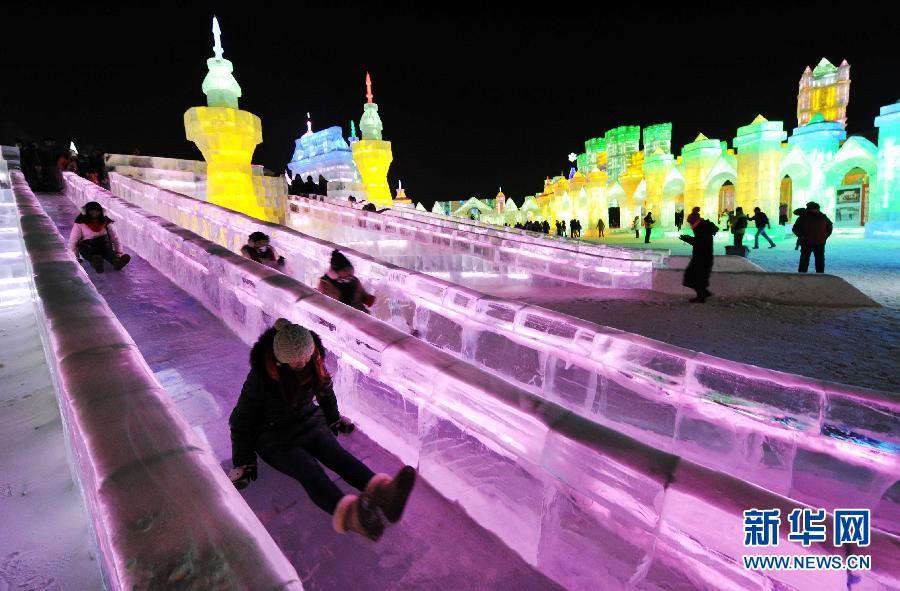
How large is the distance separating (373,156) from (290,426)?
64.8ft

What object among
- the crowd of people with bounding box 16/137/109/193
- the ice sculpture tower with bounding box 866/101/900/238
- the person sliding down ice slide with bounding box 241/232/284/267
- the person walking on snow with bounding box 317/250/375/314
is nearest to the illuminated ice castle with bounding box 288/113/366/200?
the crowd of people with bounding box 16/137/109/193

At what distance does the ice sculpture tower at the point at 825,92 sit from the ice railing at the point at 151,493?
3390 centimetres

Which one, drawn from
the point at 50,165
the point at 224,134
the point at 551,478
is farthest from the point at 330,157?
the point at 551,478

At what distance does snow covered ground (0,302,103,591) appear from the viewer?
176 cm

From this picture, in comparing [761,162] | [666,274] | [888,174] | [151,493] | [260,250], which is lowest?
[151,493]

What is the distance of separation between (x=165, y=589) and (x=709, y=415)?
2.93 metres

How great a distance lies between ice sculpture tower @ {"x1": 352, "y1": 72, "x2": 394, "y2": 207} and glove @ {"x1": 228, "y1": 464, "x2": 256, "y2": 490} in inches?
750

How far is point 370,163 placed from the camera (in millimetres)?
20688

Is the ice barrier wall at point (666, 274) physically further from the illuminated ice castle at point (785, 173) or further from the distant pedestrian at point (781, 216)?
→ the distant pedestrian at point (781, 216)

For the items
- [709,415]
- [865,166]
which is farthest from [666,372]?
[865,166]

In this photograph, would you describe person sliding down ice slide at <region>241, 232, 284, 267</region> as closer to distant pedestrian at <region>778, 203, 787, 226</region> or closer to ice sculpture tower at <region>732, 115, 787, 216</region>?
ice sculpture tower at <region>732, 115, 787, 216</region>

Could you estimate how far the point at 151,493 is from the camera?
1315 millimetres

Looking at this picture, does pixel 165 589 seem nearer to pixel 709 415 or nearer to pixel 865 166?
pixel 709 415

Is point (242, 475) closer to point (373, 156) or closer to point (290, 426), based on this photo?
point (290, 426)
